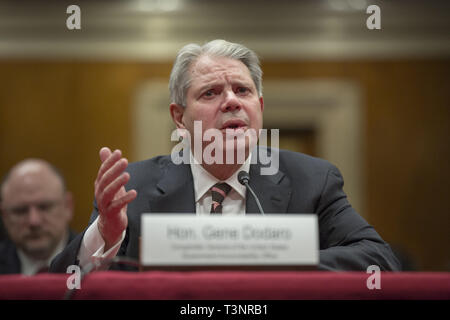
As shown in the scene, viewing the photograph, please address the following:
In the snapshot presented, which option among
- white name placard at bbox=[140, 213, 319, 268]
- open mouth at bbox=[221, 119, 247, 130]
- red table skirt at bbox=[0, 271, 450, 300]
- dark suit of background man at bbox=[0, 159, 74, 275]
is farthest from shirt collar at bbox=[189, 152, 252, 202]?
dark suit of background man at bbox=[0, 159, 74, 275]

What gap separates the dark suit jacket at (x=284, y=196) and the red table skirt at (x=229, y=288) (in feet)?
1.81

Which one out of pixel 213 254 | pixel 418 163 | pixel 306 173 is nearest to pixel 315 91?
pixel 418 163

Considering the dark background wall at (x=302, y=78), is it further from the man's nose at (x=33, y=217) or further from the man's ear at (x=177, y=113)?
the man's ear at (x=177, y=113)

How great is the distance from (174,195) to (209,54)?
1.59 feet

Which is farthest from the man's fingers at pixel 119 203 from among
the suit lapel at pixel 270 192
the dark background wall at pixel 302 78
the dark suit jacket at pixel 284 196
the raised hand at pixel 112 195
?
the dark background wall at pixel 302 78

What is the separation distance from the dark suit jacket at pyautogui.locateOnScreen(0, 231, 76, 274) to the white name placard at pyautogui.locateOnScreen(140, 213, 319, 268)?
198 centimetres

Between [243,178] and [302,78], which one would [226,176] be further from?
[302,78]

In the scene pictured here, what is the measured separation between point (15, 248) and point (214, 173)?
162cm

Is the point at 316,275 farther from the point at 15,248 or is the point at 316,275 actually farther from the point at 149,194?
the point at 15,248

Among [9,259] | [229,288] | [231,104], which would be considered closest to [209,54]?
[231,104]

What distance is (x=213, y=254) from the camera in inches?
41.7

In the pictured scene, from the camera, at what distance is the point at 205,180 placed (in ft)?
5.78

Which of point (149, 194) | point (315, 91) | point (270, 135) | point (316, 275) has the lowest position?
point (316, 275)

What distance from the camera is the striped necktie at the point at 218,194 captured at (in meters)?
1.64
